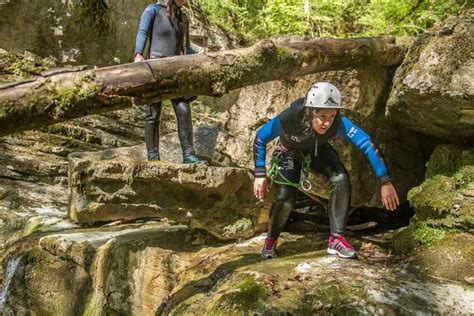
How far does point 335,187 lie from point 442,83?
1427 millimetres

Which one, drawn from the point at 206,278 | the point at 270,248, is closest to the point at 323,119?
the point at 270,248

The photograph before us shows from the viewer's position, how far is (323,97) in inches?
190

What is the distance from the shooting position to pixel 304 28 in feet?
33.4

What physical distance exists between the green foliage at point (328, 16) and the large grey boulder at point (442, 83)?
150 inches

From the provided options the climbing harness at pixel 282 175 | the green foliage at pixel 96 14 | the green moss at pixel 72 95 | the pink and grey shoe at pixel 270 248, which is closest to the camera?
the green moss at pixel 72 95

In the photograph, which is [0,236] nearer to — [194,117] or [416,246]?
[194,117]

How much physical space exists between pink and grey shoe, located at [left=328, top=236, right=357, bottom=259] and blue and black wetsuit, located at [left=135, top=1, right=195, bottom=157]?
2066 mm

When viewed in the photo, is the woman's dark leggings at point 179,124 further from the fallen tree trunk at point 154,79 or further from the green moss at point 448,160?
the green moss at point 448,160

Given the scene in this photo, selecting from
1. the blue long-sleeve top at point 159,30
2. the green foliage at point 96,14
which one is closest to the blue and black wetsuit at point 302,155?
the blue long-sleeve top at point 159,30

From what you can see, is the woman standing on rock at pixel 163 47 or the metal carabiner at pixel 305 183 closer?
the metal carabiner at pixel 305 183

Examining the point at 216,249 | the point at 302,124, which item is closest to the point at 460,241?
the point at 302,124

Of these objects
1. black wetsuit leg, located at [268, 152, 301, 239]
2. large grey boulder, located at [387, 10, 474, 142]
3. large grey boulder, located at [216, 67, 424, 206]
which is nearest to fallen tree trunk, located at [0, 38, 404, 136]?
large grey boulder, located at [216, 67, 424, 206]

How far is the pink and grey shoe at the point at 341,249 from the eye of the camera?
16.3 feet

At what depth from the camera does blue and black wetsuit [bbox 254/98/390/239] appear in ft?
16.6
